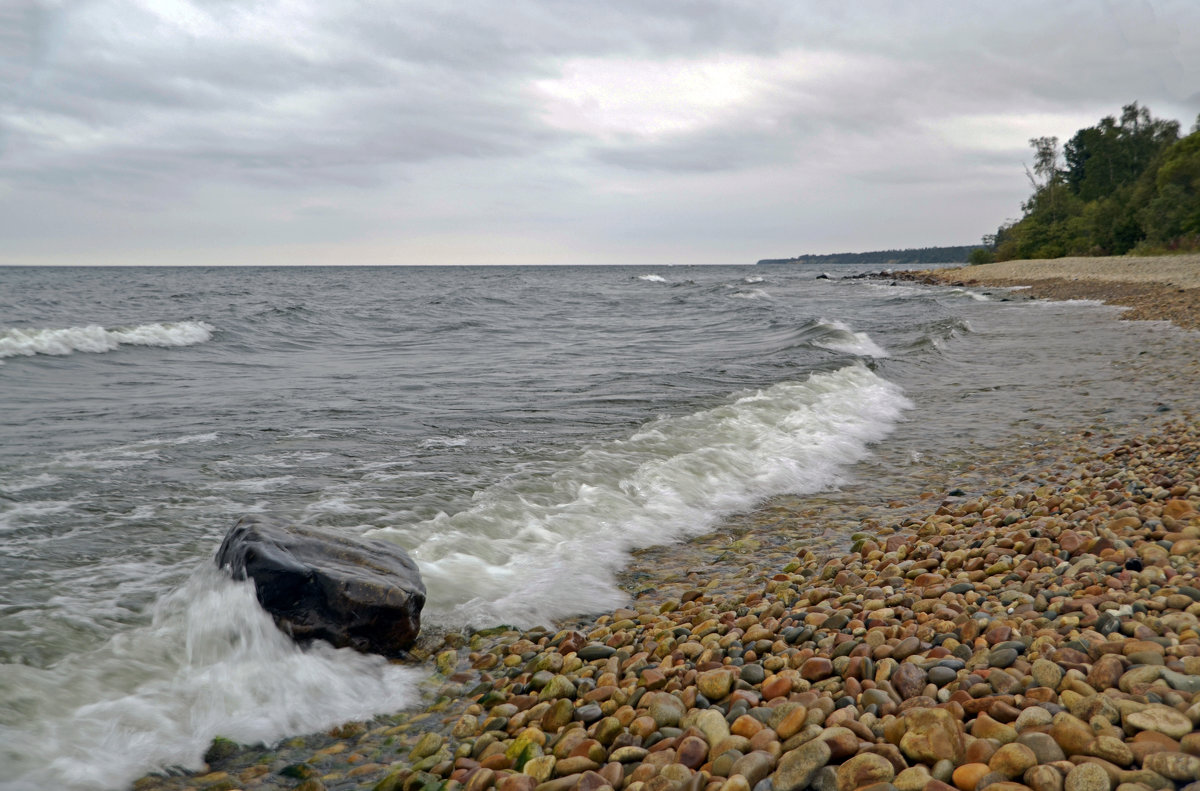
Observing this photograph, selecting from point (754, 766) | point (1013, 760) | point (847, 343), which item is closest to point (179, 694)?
point (754, 766)

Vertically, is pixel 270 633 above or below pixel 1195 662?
below

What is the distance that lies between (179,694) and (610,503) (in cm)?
375

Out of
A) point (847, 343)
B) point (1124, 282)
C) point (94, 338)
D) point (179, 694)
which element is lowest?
point (179, 694)

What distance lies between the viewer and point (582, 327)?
25.0 m

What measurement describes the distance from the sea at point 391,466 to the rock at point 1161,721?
301cm

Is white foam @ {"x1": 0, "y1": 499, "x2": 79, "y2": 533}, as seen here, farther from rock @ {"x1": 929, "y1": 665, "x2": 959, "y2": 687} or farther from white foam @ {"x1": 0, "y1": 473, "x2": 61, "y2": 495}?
rock @ {"x1": 929, "y1": 665, "x2": 959, "y2": 687}

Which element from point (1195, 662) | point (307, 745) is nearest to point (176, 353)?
point (307, 745)

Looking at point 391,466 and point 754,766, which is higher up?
point 754,766

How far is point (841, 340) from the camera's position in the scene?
1895 cm

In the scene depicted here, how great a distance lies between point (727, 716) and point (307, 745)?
196 cm

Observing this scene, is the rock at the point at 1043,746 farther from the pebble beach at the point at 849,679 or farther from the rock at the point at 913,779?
the rock at the point at 913,779

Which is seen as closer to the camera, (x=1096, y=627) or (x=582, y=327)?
(x=1096, y=627)

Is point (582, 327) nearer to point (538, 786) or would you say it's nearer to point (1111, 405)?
point (1111, 405)

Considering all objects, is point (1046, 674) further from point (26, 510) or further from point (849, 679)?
point (26, 510)
